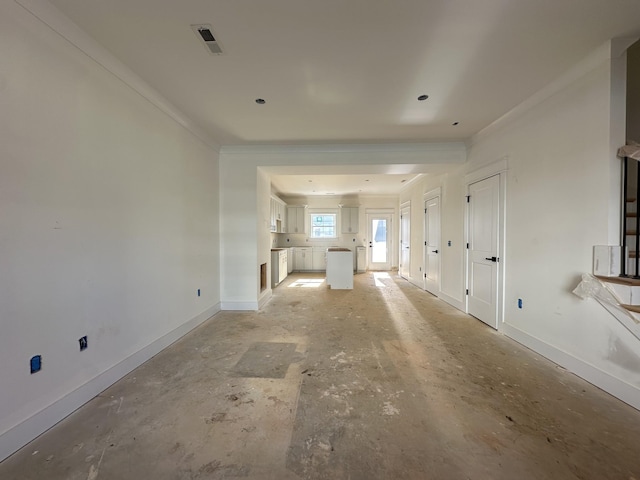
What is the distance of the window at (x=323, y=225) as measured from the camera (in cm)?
842

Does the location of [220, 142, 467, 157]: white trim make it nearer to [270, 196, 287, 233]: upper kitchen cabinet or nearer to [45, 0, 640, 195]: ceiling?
[45, 0, 640, 195]: ceiling

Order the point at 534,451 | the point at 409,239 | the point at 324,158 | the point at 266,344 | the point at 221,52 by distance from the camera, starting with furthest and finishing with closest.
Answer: the point at 409,239
the point at 324,158
the point at 266,344
the point at 221,52
the point at 534,451

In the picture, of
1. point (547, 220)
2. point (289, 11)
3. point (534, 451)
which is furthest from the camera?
point (547, 220)

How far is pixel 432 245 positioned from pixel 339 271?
206cm

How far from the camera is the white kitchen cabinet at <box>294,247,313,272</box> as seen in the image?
8211 millimetres

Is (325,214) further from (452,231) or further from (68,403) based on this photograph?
(68,403)

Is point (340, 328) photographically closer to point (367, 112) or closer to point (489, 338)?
point (489, 338)

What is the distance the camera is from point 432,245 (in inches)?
198

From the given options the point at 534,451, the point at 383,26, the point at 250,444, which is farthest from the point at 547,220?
the point at 250,444

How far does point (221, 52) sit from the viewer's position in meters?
1.94

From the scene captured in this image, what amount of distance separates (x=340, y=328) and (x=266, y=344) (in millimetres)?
1005

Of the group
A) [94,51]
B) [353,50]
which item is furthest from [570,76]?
[94,51]

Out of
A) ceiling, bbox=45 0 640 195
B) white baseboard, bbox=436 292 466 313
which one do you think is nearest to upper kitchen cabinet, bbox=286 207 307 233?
white baseboard, bbox=436 292 466 313

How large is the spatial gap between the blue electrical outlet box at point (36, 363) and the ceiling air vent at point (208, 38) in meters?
2.37
